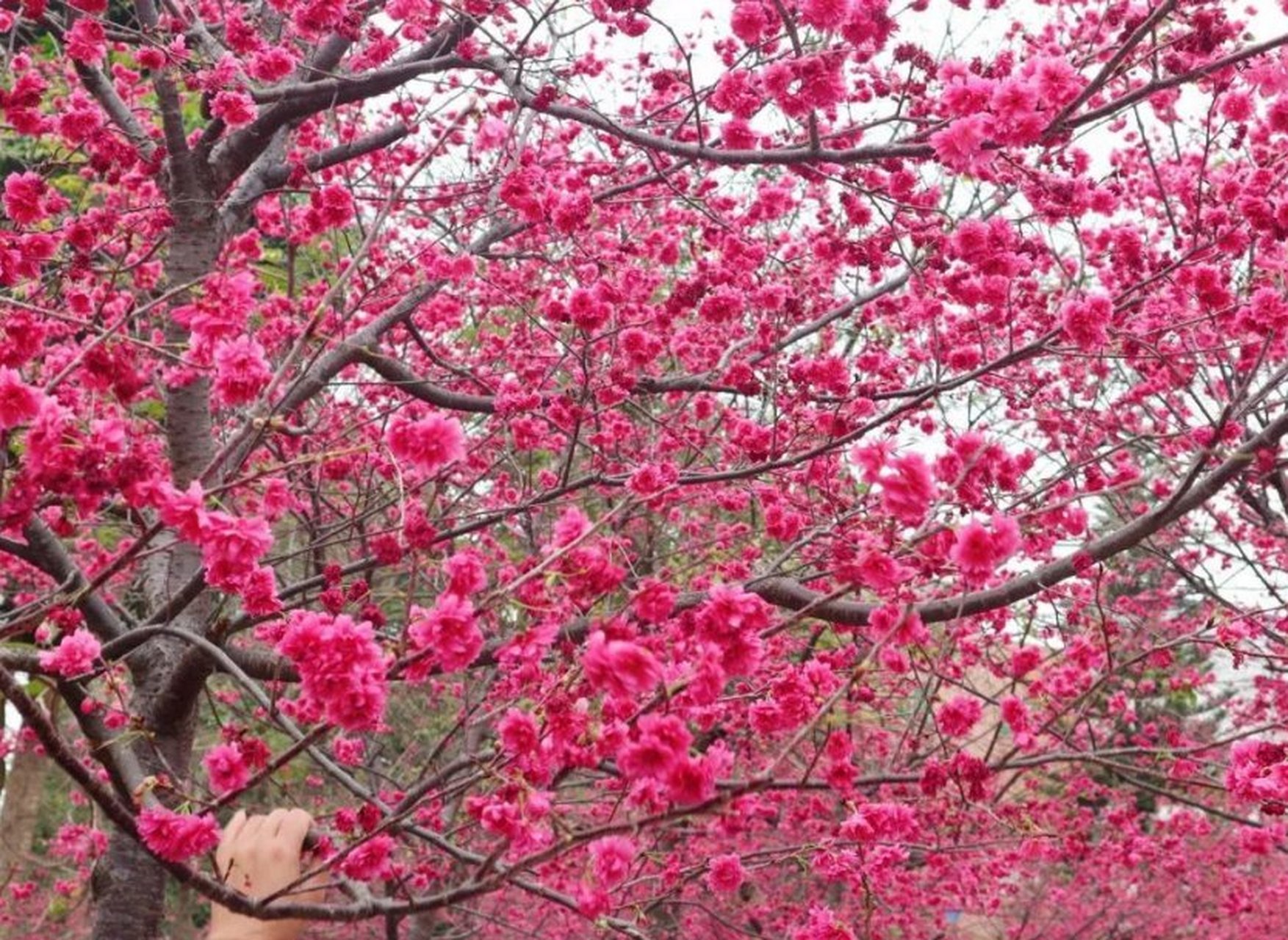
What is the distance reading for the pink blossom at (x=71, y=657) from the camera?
2.93 metres

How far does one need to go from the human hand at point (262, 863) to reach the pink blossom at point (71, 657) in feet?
2.29

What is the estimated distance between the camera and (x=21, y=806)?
1109 cm

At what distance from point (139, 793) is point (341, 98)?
3.81 meters

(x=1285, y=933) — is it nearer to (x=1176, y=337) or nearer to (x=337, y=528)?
(x=1176, y=337)

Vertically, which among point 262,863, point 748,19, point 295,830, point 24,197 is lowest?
point 262,863

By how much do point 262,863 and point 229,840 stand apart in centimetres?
36

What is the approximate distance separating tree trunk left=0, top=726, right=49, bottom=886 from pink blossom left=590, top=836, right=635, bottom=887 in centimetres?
1001

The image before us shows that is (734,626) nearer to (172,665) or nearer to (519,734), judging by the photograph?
(519,734)

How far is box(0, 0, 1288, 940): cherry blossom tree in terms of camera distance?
249 cm

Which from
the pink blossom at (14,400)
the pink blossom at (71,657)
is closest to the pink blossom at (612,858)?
the pink blossom at (71,657)

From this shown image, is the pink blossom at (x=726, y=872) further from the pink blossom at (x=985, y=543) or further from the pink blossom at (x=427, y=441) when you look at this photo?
the pink blossom at (x=427, y=441)

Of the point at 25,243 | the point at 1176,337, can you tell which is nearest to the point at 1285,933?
the point at 1176,337

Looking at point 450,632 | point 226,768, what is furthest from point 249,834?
point 450,632

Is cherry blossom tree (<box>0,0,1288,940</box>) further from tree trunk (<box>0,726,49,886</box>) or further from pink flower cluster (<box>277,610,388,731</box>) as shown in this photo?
tree trunk (<box>0,726,49,886</box>)
